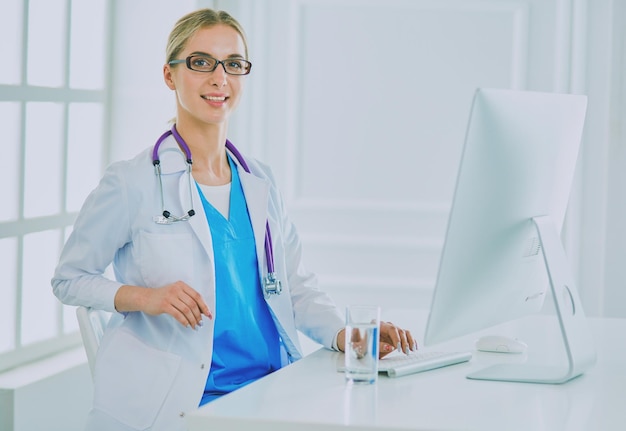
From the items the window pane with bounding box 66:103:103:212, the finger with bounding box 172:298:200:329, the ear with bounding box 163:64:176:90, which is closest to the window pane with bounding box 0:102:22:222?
the window pane with bounding box 66:103:103:212

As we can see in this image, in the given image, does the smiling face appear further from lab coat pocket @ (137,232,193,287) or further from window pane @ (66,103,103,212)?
window pane @ (66,103,103,212)

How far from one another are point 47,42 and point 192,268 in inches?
45.7

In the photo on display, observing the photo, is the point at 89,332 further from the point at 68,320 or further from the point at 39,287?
the point at 68,320

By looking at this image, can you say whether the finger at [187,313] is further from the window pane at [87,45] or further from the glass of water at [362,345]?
the window pane at [87,45]

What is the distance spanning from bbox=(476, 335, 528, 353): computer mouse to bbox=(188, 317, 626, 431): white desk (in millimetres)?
126

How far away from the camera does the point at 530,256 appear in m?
1.84

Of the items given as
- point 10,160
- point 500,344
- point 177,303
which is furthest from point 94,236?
point 500,344

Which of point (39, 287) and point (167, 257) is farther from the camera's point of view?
point (39, 287)

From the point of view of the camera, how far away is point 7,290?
2.67 meters

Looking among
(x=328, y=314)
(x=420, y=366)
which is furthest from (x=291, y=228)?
(x=420, y=366)

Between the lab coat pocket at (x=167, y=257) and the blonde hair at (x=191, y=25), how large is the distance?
0.44 meters

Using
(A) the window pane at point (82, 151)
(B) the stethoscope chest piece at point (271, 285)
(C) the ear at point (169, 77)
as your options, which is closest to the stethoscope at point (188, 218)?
(B) the stethoscope chest piece at point (271, 285)

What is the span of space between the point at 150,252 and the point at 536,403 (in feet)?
2.76

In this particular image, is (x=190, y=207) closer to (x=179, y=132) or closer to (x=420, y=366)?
(x=179, y=132)
